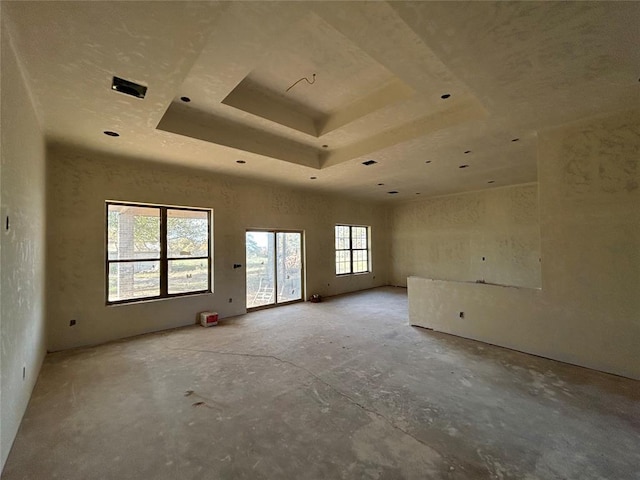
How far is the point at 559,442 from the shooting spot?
6.65ft

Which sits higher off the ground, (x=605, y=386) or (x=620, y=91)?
(x=620, y=91)

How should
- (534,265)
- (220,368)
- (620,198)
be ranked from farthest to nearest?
(534,265)
(220,368)
(620,198)

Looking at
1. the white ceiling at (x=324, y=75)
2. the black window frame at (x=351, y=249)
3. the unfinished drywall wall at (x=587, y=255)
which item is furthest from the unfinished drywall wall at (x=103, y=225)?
the unfinished drywall wall at (x=587, y=255)

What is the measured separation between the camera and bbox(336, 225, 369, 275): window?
8445 millimetres

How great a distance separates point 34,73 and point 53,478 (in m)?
3.06

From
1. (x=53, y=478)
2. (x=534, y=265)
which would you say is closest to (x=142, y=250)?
(x=53, y=478)

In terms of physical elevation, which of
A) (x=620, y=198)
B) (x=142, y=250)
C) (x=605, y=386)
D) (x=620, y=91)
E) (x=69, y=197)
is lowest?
(x=605, y=386)

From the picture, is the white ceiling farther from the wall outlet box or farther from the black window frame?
the black window frame

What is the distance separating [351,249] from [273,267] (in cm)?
313

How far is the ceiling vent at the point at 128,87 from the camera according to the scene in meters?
2.40

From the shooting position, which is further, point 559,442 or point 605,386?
point 605,386

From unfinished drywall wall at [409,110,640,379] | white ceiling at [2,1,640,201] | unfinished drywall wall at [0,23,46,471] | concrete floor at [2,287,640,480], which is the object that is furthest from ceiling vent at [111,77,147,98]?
unfinished drywall wall at [409,110,640,379]

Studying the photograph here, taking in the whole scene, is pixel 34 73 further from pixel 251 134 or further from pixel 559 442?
→ pixel 559 442

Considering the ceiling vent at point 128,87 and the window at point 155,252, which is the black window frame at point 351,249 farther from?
the ceiling vent at point 128,87
